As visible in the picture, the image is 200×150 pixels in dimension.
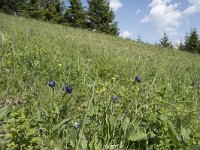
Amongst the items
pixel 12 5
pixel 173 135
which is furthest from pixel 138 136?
pixel 12 5

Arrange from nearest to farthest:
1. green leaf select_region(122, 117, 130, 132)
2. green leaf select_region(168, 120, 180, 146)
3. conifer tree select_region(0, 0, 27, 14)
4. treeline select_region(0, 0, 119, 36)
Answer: green leaf select_region(168, 120, 180, 146) → green leaf select_region(122, 117, 130, 132) → conifer tree select_region(0, 0, 27, 14) → treeline select_region(0, 0, 119, 36)

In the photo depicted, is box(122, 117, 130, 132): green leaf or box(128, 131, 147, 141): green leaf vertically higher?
box(122, 117, 130, 132): green leaf

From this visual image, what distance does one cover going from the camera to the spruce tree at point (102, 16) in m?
33.0

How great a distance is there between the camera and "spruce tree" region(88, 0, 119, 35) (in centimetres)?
3303

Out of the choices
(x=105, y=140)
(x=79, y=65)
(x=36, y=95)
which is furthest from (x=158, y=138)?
(x=79, y=65)

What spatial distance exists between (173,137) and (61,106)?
1.08 m

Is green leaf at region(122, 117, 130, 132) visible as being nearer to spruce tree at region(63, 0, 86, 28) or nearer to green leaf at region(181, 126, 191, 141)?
green leaf at region(181, 126, 191, 141)

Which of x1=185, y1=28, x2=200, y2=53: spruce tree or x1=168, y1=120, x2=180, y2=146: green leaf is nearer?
x1=168, y1=120, x2=180, y2=146: green leaf

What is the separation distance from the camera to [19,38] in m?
6.43

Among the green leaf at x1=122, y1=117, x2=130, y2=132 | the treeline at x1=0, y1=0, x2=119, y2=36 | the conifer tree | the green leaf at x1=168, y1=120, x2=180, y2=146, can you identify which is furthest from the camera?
the treeline at x1=0, y1=0, x2=119, y2=36

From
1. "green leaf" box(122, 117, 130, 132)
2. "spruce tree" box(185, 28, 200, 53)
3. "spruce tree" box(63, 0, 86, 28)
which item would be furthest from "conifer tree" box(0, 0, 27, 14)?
"green leaf" box(122, 117, 130, 132)

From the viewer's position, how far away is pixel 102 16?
33.2 m

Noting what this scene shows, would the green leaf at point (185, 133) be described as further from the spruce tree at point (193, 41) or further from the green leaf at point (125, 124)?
the spruce tree at point (193, 41)

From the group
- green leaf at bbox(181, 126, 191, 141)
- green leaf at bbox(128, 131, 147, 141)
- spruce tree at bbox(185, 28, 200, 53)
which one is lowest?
green leaf at bbox(128, 131, 147, 141)
